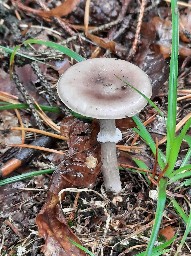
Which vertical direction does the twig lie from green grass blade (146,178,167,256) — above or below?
above

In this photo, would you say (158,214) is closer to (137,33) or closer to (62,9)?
(137,33)

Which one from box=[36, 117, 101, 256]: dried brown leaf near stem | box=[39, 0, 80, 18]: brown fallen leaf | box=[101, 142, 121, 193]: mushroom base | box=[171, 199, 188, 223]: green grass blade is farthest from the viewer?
box=[39, 0, 80, 18]: brown fallen leaf

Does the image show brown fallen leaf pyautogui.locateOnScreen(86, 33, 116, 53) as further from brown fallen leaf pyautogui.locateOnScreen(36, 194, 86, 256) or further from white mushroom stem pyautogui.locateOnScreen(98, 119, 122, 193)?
brown fallen leaf pyautogui.locateOnScreen(36, 194, 86, 256)

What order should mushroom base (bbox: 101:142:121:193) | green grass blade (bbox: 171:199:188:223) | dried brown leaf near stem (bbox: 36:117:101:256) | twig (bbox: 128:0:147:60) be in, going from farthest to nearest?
1. twig (bbox: 128:0:147:60)
2. mushroom base (bbox: 101:142:121:193)
3. dried brown leaf near stem (bbox: 36:117:101:256)
4. green grass blade (bbox: 171:199:188:223)

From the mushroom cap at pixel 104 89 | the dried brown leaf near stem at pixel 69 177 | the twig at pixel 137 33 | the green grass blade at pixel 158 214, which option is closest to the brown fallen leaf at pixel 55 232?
the dried brown leaf near stem at pixel 69 177

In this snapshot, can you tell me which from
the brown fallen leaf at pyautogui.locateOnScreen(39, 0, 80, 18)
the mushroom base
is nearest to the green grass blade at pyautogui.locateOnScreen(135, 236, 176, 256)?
the mushroom base

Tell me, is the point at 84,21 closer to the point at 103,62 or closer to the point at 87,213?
the point at 103,62
